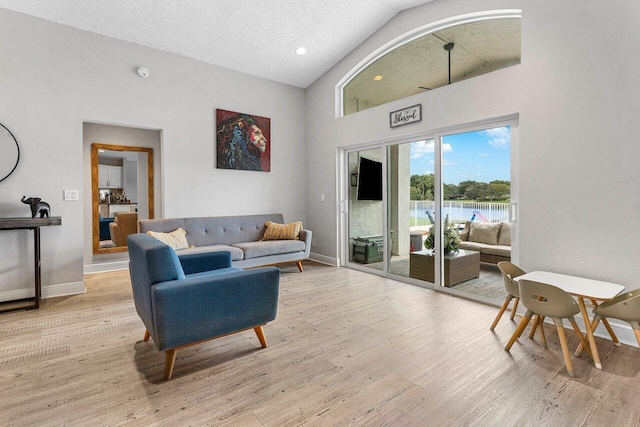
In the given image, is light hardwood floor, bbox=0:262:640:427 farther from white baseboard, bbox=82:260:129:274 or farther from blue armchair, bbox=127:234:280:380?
white baseboard, bbox=82:260:129:274

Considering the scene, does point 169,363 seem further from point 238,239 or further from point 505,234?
point 505,234

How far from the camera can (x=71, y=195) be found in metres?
3.91

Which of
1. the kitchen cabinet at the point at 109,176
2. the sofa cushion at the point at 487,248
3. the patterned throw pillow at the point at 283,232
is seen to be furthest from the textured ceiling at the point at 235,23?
the sofa cushion at the point at 487,248

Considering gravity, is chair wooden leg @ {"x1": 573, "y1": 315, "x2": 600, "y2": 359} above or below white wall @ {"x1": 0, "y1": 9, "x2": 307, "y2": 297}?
below

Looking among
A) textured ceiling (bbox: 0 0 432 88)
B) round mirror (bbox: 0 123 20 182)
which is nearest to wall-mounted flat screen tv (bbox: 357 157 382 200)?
textured ceiling (bbox: 0 0 432 88)

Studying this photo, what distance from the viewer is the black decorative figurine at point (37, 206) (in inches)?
137

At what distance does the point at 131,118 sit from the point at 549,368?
5.28m

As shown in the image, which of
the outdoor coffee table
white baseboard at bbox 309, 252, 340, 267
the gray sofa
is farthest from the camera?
white baseboard at bbox 309, 252, 340, 267

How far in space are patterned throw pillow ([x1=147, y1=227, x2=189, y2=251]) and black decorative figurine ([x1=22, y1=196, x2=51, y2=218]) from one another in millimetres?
1060

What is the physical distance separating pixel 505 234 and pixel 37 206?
16.9 ft

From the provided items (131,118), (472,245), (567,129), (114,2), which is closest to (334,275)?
(472,245)

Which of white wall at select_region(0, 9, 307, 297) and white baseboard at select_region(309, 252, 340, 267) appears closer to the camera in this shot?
white wall at select_region(0, 9, 307, 297)

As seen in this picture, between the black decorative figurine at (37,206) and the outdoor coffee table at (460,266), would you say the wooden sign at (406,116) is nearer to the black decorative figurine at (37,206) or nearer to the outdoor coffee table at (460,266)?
the outdoor coffee table at (460,266)

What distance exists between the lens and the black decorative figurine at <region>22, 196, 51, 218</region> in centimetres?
348
